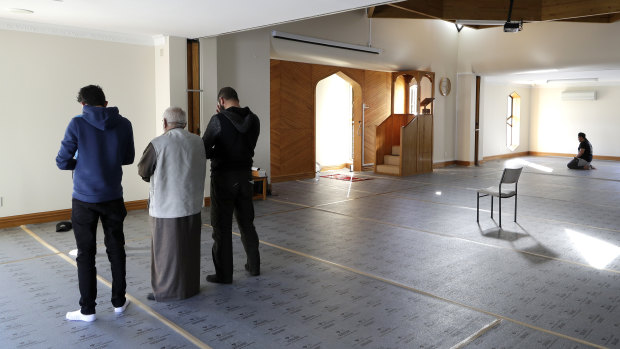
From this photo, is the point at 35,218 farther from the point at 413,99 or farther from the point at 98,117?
the point at 413,99

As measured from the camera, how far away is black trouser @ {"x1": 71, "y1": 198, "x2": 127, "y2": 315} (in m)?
3.24

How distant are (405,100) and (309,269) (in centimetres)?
854

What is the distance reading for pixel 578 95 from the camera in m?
16.3

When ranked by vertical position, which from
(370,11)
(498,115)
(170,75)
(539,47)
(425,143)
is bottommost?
(425,143)

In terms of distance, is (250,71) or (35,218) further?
(250,71)

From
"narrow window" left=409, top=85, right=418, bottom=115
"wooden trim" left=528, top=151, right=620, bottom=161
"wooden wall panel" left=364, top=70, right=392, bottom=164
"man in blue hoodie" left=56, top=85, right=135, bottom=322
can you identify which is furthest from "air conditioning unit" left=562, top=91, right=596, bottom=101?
"man in blue hoodie" left=56, top=85, right=135, bottom=322

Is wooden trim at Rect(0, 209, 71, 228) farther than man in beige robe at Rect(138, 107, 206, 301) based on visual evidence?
Yes

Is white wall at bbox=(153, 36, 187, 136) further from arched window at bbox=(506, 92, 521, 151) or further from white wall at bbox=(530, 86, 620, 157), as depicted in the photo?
white wall at bbox=(530, 86, 620, 157)

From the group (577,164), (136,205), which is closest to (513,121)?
(577,164)

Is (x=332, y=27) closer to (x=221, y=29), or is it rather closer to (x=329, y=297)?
(x=221, y=29)

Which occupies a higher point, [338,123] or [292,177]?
[338,123]

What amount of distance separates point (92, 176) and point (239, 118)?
123cm

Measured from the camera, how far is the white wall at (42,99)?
5836mm

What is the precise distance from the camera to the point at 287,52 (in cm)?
888
